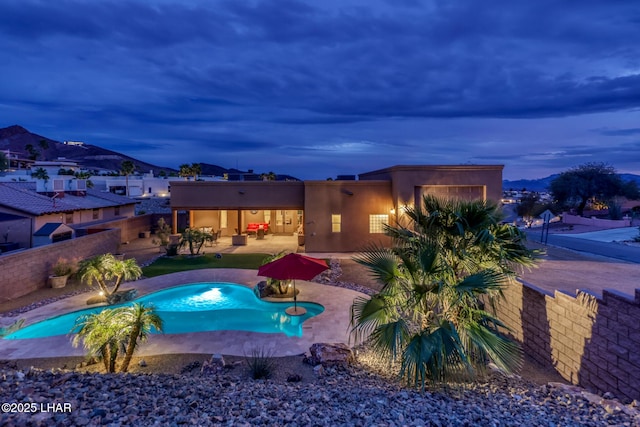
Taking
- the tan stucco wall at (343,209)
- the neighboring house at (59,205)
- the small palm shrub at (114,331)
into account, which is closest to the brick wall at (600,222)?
the tan stucco wall at (343,209)

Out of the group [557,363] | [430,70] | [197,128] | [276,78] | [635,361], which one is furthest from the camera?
[197,128]

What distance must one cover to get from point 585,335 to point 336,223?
1398 cm

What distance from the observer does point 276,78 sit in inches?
1198

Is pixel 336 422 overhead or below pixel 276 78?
below

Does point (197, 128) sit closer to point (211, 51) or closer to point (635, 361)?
point (211, 51)

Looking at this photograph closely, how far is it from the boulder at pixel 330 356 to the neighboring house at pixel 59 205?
17458 millimetres

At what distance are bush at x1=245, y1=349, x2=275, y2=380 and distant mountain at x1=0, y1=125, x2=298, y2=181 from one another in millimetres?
117078

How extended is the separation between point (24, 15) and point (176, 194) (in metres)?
11.8

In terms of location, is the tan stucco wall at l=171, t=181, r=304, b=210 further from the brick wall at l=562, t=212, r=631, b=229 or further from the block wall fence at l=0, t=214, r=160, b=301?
the brick wall at l=562, t=212, r=631, b=229

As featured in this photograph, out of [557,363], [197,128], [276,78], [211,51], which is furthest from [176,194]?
[197,128]

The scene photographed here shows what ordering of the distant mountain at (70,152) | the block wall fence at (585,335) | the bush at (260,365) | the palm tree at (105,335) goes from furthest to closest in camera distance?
1. the distant mountain at (70,152)
2. the bush at (260,365)
3. the palm tree at (105,335)
4. the block wall fence at (585,335)

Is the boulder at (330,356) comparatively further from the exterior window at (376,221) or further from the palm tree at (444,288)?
the exterior window at (376,221)

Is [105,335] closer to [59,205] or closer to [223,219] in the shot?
[59,205]

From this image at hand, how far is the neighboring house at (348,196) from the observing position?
17188mm
